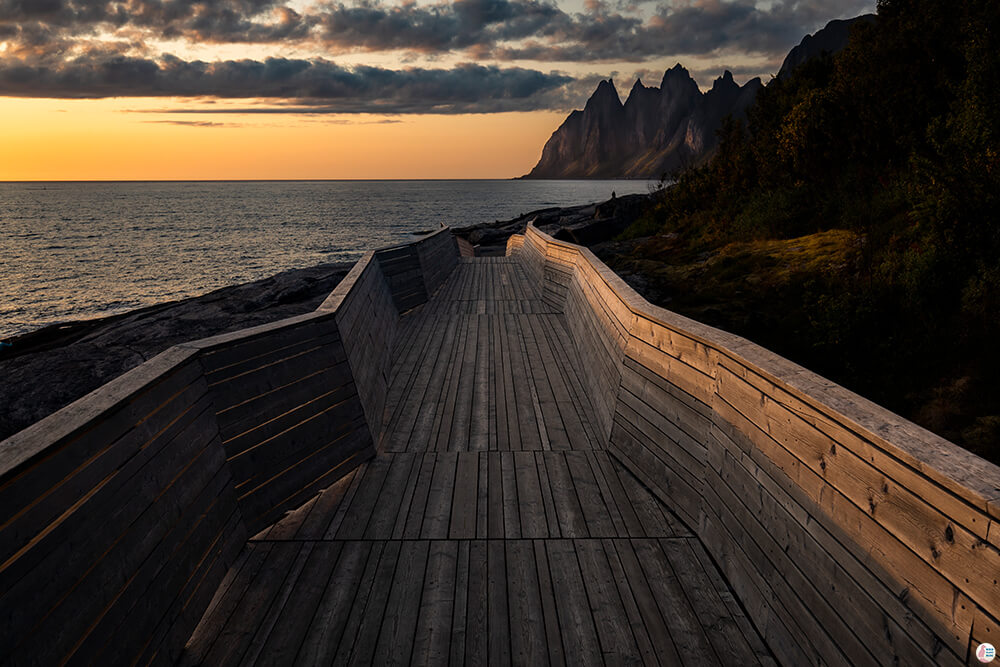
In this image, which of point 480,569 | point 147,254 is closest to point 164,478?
point 480,569

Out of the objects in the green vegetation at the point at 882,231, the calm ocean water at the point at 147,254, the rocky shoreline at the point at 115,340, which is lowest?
the calm ocean water at the point at 147,254

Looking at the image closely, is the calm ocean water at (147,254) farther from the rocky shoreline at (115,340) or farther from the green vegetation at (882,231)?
the green vegetation at (882,231)

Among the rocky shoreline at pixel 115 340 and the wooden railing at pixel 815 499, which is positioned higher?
the wooden railing at pixel 815 499

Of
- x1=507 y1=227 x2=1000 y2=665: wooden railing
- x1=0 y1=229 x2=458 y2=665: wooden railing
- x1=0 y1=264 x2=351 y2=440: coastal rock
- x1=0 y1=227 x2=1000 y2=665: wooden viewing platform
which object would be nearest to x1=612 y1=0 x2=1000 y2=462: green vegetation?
x1=507 y1=227 x2=1000 y2=665: wooden railing

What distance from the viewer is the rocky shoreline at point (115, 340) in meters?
9.16

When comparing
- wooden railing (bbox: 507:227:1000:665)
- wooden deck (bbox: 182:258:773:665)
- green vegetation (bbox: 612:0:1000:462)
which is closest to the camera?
wooden railing (bbox: 507:227:1000:665)

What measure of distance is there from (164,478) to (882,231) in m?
11.5

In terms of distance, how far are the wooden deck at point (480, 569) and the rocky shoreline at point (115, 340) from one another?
6.87 meters

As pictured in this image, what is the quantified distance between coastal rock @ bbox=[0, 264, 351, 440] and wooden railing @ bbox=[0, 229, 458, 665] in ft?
22.1

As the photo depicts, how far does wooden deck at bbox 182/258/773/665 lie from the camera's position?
3074 mm

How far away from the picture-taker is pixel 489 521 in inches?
168

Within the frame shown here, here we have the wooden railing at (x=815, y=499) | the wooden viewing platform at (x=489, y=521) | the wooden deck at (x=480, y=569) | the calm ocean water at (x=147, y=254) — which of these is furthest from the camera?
the calm ocean water at (x=147, y=254)

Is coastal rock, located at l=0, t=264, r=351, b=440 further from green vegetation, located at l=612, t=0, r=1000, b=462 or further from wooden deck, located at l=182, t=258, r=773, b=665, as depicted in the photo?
green vegetation, located at l=612, t=0, r=1000, b=462

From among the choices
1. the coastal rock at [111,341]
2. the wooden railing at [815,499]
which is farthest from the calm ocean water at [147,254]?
the wooden railing at [815,499]
